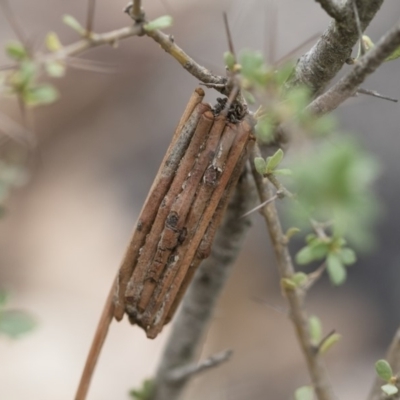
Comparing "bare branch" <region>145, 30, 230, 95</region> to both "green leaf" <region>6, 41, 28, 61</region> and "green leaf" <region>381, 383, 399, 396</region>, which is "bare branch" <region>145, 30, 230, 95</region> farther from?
"green leaf" <region>381, 383, 399, 396</region>

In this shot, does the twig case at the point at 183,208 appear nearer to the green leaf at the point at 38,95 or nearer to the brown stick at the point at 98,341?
the brown stick at the point at 98,341

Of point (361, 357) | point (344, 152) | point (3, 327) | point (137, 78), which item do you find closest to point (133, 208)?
point (137, 78)

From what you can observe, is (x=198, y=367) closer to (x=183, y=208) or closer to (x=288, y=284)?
(x=288, y=284)

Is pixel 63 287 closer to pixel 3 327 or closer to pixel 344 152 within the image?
pixel 3 327

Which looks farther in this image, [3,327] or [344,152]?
[3,327]

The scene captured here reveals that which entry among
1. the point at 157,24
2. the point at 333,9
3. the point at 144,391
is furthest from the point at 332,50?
the point at 144,391

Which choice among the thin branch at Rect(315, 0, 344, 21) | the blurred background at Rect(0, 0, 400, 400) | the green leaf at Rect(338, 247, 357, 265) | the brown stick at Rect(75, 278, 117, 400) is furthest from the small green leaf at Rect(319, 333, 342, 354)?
the blurred background at Rect(0, 0, 400, 400)

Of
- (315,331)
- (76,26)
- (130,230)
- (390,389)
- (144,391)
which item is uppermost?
(130,230)

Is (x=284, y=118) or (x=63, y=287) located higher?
(x=63, y=287)
